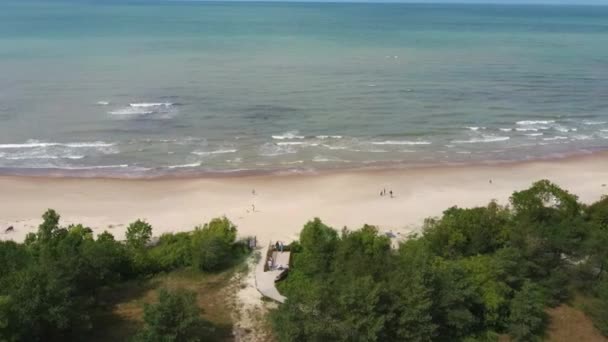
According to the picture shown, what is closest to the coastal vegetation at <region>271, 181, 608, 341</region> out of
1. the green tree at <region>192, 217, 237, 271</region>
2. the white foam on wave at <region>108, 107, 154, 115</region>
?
the green tree at <region>192, 217, 237, 271</region>

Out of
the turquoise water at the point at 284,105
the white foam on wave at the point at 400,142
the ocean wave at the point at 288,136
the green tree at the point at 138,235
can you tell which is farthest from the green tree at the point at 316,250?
the white foam on wave at the point at 400,142

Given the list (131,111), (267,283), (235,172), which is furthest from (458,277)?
A: (131,111)

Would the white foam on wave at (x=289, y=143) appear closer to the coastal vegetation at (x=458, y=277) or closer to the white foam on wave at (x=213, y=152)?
the white foam on wave at (x=213, y=152)

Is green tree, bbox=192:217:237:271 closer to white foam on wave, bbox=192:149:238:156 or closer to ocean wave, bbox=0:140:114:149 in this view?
white foam on wave, bbox=192:149:238:156

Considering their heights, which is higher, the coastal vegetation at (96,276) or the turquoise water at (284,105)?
the turquoise water at (284,105)

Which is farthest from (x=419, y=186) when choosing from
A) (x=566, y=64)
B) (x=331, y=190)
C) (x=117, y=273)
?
(x=566, y=64)

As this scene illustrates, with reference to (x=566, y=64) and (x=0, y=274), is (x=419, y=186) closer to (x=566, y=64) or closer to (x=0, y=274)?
(x=0, y=274)
